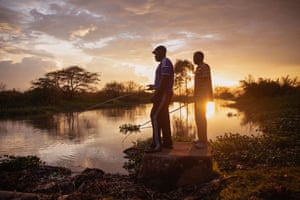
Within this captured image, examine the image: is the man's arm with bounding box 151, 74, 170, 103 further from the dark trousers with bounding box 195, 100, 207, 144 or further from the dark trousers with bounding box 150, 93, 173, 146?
the dark trousers with bounding box 195, 100, 207, 144

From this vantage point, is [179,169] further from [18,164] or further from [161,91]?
[18,164]

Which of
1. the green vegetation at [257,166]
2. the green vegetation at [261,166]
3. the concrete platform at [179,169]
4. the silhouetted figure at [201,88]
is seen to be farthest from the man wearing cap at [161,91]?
the green vegetation at [261,166]

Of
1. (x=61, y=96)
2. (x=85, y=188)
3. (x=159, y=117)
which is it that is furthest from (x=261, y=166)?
(x=61, y=96)

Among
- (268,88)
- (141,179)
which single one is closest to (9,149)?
(141,179)

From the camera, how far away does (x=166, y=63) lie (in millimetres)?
4785

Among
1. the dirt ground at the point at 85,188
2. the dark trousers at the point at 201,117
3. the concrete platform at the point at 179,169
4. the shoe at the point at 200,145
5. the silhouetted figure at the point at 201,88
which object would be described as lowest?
the dirt ground at the point at 85,188

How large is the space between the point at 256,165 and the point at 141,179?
129 inches

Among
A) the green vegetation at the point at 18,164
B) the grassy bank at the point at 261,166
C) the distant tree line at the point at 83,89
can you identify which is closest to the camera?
the grassy bank at the point at 261,166

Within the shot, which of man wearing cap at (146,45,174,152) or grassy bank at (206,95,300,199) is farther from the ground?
man wearing cap at (146,45,174,152)

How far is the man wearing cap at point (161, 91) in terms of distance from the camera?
4809 mm

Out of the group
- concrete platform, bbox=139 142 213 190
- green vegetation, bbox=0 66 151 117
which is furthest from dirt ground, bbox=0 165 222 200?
green vegetation, bbox=0 66 151 117

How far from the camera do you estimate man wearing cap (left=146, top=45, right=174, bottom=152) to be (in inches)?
189

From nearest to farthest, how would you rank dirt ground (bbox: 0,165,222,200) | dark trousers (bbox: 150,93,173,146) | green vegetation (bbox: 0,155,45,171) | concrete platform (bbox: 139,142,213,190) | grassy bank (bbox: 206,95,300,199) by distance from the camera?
grassy bank (bbox: 206,95,300,199) → dirt ground (bbox: 0,165,222,200) → concrete platform (bbox: 139,142,213,190) → dark trousers (bbox: 150,93,173,146) → green vegetation (bbox: 0,155,45,171)

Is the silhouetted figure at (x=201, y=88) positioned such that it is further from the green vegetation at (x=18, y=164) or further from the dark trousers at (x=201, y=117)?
the green vegetation at (x=18, y=164)
